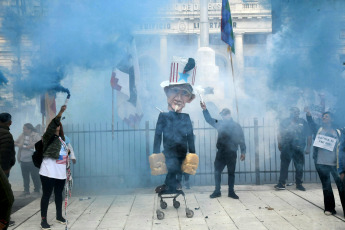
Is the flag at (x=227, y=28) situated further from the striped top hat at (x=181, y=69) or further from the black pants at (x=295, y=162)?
the black pants at (x=295, y=162)

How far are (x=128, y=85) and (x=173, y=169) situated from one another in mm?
2930

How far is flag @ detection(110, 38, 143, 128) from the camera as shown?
7.91m

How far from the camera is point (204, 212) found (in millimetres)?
6312

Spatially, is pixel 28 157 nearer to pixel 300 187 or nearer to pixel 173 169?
pixel 173 169

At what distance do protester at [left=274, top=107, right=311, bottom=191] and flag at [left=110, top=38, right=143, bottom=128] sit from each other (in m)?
3.49

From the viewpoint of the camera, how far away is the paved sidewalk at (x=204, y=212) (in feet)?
18.1

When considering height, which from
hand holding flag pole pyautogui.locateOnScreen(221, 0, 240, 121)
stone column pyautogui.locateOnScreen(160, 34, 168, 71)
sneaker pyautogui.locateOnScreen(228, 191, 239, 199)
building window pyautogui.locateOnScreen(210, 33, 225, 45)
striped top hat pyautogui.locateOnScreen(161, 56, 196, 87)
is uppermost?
building window pyautogui.locateOnScreen(210, 33, 225, 45)

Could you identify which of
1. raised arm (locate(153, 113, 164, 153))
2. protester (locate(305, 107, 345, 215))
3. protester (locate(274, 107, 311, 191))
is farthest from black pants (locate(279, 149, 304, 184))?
raised arm (locate(153, 113, 164, 153))

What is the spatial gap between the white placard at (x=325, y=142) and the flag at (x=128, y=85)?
13.1 ft

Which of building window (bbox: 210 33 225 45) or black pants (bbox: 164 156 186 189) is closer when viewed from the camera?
black pants (bbox: 164 156 186 189)

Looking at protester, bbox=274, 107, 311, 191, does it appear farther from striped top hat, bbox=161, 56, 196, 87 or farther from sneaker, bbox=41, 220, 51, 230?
sneaker, bbox=41, 220, 51, 230

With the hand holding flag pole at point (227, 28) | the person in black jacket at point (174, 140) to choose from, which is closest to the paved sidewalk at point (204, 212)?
the person in black jacket at point (174, 140)

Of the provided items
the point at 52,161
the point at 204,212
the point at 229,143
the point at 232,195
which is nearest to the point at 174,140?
the point at 204,212

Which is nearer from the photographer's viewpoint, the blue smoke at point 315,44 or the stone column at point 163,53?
the blue smoke at point 315,44
